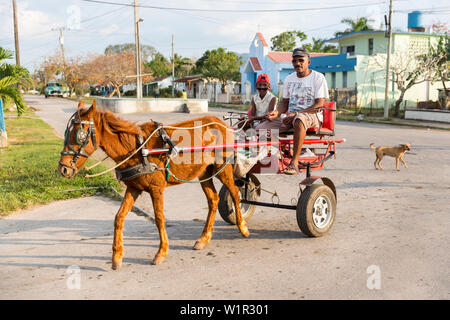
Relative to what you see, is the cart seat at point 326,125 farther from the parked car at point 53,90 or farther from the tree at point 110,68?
the parked car at point 53,90

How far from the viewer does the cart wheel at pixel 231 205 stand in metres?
6.59

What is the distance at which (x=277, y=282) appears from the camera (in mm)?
4531

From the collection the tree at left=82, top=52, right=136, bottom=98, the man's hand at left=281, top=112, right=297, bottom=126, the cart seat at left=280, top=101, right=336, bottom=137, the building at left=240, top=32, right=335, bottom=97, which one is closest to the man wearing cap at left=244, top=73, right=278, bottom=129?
the man's hand at left=281, top=112, right=297, bottom=126

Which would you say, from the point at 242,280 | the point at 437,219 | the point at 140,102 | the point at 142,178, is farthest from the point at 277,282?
the point at 140,102

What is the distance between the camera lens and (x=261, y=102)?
22.1ft

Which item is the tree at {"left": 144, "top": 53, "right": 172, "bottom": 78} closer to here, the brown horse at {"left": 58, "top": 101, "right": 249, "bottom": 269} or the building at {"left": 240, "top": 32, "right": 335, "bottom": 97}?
the building at {"left": 240, "top": 32, "right": 335, "bottom": 97}

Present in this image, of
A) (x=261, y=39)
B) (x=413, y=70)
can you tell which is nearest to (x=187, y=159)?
(x=413, y=70)

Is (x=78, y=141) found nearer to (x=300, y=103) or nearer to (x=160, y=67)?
(x=300, y=103)

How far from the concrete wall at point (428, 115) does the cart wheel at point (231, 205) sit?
22238mm

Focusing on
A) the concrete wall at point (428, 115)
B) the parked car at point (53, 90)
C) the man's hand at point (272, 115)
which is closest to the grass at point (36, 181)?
the man's hand at point (272, 115)

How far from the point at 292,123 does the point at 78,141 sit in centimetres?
296

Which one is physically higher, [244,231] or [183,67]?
[183,67]
